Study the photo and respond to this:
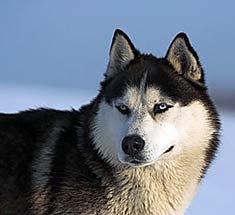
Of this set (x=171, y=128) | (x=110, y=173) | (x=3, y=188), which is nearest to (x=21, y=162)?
(x=3, y=188)

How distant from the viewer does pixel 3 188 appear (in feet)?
12.9

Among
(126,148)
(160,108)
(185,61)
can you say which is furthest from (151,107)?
(185,61)

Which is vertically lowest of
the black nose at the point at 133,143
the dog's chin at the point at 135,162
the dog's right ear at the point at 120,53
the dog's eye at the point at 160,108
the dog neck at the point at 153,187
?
the dog neck at the point at 153,187

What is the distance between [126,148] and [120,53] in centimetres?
68

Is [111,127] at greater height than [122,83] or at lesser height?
lesser

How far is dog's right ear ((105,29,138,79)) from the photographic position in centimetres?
407

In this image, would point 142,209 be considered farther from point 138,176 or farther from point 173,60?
point 173,60

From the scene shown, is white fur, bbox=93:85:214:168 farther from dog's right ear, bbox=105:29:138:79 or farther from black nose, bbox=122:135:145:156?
dog's right ear, bbox=105:29:138:79

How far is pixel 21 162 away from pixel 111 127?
55cm

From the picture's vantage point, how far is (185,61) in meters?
4.05

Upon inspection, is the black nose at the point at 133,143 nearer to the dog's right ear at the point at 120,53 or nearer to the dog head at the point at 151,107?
the dog head at the point at 151,107

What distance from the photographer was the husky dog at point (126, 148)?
12.5ft

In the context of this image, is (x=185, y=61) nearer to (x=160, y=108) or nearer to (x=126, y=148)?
(x=160, y=108)

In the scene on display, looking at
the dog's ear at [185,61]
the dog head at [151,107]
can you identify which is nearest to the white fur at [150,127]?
the dog head at [151,107]
